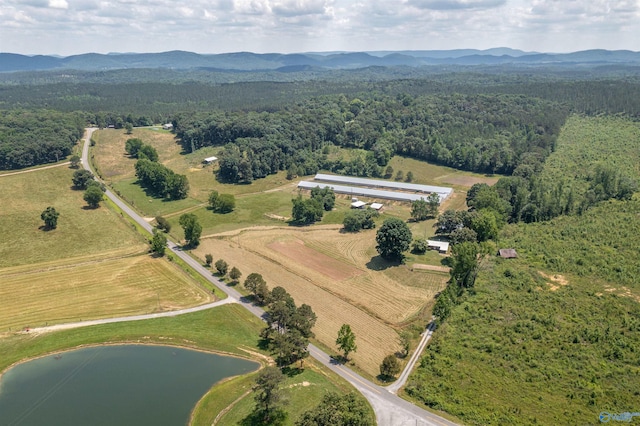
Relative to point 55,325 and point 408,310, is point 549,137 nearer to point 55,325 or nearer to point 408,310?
point 408,310

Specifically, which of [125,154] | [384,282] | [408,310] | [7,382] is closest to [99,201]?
[125,154]

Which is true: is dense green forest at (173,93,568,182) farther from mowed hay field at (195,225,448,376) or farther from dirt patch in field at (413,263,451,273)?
dirt patch in field at (413,263,451,273)

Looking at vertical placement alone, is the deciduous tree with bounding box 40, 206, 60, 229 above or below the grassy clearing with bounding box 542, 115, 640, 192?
below

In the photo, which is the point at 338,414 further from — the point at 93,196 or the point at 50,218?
the point at 93,196

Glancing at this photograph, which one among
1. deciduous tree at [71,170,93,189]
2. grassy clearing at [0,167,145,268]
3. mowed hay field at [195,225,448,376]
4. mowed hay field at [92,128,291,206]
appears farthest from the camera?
mowed hay field at [92,128,291,206]

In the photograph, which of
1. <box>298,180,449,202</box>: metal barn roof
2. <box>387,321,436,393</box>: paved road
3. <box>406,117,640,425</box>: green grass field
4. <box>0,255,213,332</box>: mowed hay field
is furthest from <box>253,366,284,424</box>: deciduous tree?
<box>298,180,449,202</box>: metal barn roof

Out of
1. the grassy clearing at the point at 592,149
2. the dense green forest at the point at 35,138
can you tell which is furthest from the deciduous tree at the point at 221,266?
the dense green forest at the point at 35,138
